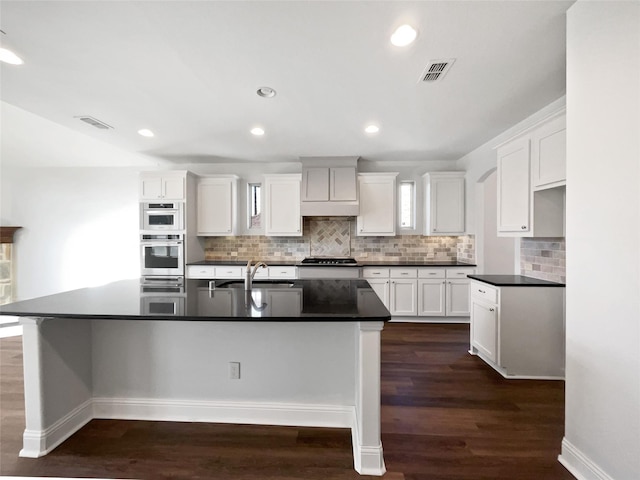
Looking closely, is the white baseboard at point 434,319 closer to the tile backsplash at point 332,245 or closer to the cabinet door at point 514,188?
the tile backsplash at point 332,245

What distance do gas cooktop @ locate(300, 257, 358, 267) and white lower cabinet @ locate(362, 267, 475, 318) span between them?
386 mm

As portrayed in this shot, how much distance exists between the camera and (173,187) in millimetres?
4215

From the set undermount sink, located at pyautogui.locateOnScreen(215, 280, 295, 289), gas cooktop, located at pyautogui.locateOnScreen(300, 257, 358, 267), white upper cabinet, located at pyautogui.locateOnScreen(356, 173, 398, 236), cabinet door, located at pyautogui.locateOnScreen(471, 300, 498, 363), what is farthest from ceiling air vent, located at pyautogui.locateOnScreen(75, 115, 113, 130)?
cabinet door, located at pyautogui.locateOnScreen(471, 300, 498, 363)

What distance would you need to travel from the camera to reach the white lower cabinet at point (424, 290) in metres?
4.12

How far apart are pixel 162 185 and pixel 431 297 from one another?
4.48 m

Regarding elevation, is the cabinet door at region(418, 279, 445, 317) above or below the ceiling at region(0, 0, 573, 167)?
below

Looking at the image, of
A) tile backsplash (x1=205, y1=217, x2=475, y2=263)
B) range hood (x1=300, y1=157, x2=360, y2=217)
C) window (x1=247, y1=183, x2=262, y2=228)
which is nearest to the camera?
range hood (x1=300, y1=157, x2=360, y2=217)

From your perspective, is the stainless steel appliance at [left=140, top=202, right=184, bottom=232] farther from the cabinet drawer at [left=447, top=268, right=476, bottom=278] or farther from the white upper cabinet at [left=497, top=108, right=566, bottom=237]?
the white upper cabinet at [left=497, top=108, right=566, bottom=237]

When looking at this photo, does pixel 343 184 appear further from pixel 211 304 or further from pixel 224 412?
pixel 224 412

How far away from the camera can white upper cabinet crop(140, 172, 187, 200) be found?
4.21 m

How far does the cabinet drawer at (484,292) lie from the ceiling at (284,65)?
1830 mm

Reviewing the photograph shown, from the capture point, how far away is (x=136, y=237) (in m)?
4.87

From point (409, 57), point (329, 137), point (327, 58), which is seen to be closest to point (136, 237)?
point (329, 137)

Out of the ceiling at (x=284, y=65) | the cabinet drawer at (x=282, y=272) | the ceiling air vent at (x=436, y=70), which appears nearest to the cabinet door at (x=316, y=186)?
the ceiling at (x=284, y=65)
